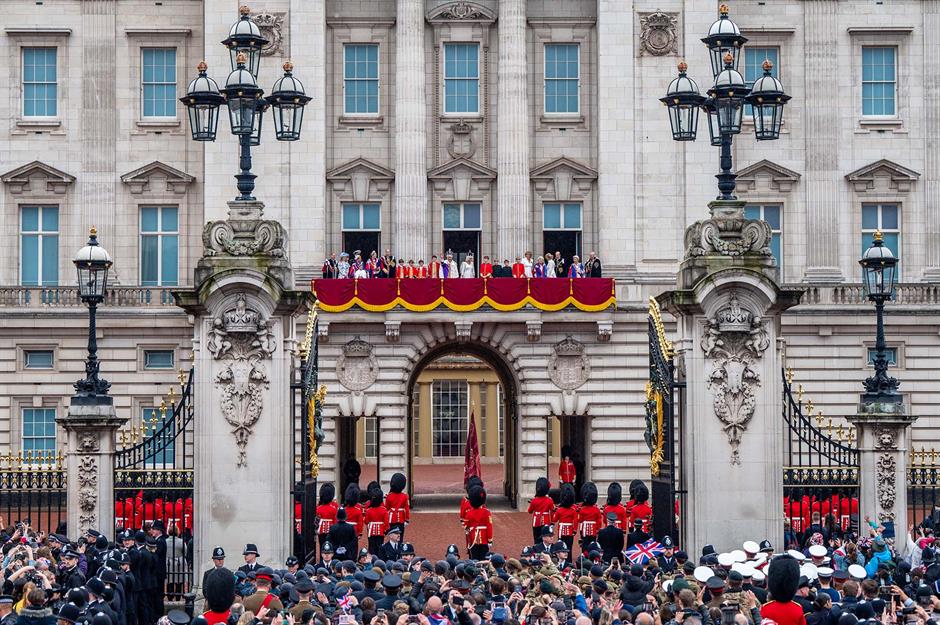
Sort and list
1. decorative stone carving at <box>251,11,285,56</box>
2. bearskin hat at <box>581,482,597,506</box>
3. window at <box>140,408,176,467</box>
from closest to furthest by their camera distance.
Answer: window at <box>140,408,176,467</box>, bearskin hat at <box>581,482,597,506</box>, decorative stone carving at <box>251,11,285,56</box>

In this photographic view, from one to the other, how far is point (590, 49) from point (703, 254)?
2949 centimetres

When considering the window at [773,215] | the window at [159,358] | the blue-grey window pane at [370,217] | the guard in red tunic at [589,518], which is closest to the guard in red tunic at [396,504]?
the guard in red tunic at [589,518]

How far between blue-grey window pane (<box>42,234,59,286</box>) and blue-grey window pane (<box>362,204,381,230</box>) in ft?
30.6

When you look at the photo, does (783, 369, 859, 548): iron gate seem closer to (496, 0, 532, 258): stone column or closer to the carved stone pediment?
(496, 0, 532, 258): stone column

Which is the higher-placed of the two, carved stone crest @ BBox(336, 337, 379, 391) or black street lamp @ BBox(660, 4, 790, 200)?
black street lamp @ BBox(660, 4, 790, 200)

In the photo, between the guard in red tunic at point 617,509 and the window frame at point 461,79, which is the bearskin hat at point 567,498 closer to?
the guard in red tunic at point 617,509

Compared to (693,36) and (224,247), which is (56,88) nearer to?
(693,36)

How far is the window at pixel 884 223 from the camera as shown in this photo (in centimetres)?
5372

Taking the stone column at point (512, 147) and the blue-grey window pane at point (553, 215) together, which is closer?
the stone column at point (512, 147)

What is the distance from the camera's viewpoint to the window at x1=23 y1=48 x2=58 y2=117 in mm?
54000

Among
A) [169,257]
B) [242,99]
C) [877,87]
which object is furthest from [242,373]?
[877,87]

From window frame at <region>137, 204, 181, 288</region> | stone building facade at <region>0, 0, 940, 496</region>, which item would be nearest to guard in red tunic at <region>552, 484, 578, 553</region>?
stone building facade at <region>0, 0, 940, 496</region>

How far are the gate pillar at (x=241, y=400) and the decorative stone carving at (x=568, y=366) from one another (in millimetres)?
27029

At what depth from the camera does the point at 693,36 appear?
52.4 m
